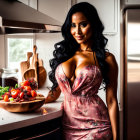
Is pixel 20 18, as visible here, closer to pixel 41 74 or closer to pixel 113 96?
pixel 113 96

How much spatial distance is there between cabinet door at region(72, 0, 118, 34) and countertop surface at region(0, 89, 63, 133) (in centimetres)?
153

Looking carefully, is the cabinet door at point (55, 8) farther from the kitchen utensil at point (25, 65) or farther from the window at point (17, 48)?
the kitchen utensil at point (25, 65)

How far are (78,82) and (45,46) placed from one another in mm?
1292

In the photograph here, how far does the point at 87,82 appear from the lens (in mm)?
1443

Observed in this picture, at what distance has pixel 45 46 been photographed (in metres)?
2.63

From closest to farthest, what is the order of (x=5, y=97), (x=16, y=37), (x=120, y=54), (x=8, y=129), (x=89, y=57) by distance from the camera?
(x=8, y=129), (x=5, y=97), (x=89, y=57), (x=16, y=37), (x=120, y=54)

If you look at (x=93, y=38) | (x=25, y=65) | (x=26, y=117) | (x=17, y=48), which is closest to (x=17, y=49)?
(x=17, y=48)

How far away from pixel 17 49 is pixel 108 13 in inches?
48.2

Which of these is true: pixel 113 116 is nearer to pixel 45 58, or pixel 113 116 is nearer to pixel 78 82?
pixel 78 82

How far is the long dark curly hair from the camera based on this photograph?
1514 millimetres

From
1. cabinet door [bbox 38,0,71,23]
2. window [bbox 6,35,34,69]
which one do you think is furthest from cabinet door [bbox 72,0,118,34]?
window [bbox 6,35,34,69]

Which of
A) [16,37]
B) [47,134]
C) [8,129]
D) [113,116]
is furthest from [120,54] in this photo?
[8,129]

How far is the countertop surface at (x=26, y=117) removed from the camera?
129 cm

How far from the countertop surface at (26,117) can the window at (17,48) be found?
1101 mm
